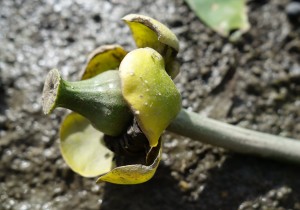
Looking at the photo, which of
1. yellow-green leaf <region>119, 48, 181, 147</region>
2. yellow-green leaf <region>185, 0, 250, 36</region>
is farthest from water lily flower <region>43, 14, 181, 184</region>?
yellow-green leaf <region>185, 0, 250, 36</region>

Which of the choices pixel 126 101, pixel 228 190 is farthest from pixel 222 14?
pixel 126 101

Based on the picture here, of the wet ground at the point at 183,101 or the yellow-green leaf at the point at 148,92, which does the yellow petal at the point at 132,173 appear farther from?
the wet ground at the point at 183,101

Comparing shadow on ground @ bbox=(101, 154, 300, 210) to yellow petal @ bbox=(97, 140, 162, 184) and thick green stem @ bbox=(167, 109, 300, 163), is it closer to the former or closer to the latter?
thick green stem @ bbox=(167, 109, 300, 163)

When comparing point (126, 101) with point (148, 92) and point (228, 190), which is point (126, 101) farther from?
point (228, 190)

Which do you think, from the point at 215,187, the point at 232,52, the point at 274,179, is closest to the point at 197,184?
the point at 215,187

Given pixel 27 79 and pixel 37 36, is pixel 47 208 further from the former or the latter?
pixel 37 36
